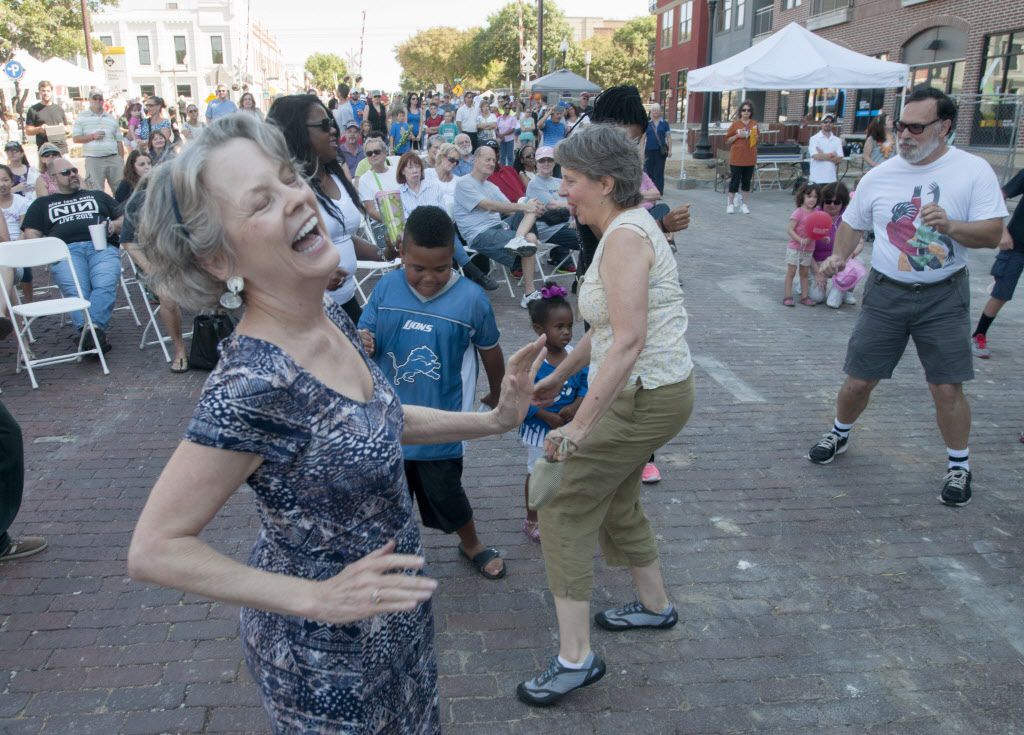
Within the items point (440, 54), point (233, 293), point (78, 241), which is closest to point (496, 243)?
point (78, 241)

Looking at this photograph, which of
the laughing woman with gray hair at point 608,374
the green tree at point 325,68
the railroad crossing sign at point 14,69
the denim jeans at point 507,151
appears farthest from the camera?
the green tree at point 325,68

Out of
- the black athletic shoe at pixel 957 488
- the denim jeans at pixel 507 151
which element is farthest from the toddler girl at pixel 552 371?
the denim jeans at pixel 507 151

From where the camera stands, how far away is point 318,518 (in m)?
1.51

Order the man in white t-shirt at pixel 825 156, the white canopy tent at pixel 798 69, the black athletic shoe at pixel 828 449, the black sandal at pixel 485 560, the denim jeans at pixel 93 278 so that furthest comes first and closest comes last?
the white canopy tent at pixel 798 69 → the man in white t-shirt at pixel 825 156 → the denim jeans at pixel 93 278 → the black athletic shoe at pixel 828 449 → the black sandal at pixel 485 560

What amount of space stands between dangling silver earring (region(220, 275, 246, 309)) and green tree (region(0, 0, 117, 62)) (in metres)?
47.5

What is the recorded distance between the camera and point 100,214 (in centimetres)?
760

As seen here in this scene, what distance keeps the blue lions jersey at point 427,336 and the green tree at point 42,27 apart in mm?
46035

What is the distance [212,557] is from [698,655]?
Result: 238 cm

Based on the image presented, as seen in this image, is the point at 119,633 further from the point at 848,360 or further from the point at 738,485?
the point at 848,360

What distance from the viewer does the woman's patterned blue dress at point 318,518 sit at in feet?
4.54

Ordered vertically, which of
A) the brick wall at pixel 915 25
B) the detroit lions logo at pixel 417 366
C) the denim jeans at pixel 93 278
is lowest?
the denim jeans at pixel 93 278

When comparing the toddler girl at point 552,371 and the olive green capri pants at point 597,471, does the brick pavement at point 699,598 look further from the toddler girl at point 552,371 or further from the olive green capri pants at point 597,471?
the toddler girl at point 552,371

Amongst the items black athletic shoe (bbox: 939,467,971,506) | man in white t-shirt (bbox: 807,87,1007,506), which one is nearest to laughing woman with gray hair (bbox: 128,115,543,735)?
man in white t-shirt (bbox: 807,87,1007,506)

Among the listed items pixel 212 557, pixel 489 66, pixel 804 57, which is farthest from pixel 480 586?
pixel 489 66
